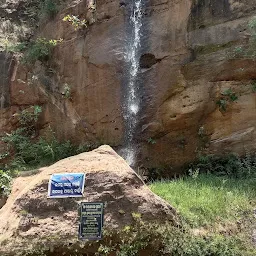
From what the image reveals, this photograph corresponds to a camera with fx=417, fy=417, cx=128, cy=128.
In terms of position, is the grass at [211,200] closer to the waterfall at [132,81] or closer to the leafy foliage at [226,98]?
the leafy foliage at [226,98]

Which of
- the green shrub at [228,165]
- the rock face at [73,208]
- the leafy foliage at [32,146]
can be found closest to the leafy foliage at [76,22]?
the leafy foliage at [32,146]

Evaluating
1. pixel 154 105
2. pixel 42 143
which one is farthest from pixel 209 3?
pixel 42 143

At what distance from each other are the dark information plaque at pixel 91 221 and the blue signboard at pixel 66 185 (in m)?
0.26

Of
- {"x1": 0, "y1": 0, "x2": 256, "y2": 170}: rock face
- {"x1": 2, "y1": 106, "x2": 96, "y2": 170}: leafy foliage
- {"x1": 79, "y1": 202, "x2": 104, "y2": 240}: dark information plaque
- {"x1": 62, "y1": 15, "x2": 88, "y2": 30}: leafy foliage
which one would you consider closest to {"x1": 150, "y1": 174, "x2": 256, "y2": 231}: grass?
{"x1": 79, "y1": 202, "x2": 104, "y2": 240}: dark information plaque

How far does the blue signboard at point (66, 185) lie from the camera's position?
238 inches

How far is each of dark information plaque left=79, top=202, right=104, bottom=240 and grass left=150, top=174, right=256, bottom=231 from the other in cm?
115

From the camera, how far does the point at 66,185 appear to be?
612 centimetres

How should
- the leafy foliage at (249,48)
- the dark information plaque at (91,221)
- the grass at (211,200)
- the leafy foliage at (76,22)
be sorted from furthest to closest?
1. the leafy foliage at (76,22)
2. the leafy foliage at (249,48)
3. the grass at (211,200)
4. the dark information plaque at (91,221)

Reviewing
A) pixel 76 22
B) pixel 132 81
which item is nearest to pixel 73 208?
pixel 132 81

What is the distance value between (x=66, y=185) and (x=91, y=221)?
0.74 metres

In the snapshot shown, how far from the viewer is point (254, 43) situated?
929 centimetres

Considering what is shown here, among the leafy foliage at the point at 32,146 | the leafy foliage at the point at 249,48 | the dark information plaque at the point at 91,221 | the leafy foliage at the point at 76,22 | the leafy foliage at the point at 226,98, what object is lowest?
the dark information plaque at the point at 91,221

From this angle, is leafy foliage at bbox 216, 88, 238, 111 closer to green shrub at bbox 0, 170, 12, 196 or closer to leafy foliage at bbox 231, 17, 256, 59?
leafy foliage at bbox 231, 17, 256, 59

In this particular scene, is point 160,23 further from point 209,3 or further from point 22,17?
point 22,17
